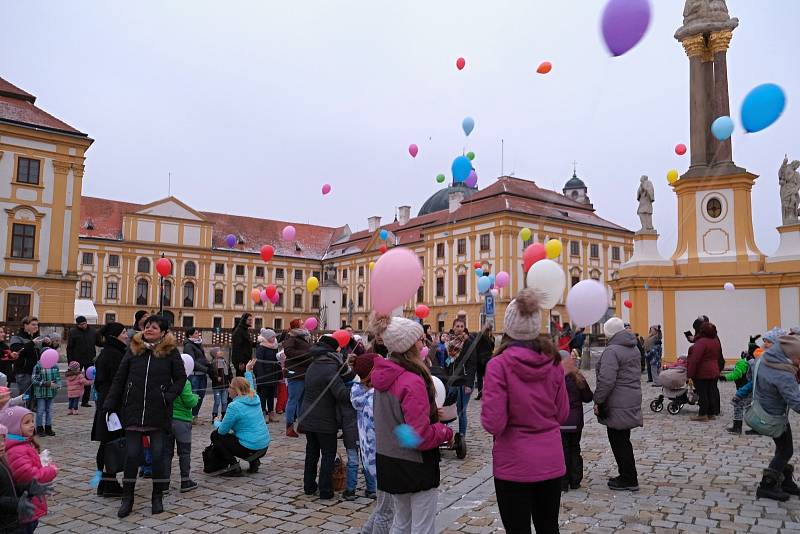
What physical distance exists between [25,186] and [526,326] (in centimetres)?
3455

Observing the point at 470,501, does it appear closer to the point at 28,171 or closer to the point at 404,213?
the point at 28,171

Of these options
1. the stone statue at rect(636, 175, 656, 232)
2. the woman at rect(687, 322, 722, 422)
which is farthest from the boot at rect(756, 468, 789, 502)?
the stone statue at rect(636, 175, 656, 232)

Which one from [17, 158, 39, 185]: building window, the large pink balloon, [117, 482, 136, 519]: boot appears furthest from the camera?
[17, 158, 39, 185]: building window

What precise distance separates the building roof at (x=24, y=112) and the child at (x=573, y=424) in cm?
3332

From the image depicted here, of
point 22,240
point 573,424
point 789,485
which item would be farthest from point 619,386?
point 22,240

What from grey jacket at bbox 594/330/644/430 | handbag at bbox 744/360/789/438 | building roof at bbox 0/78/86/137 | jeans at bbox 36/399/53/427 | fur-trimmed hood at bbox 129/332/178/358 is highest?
building roof at bbox 0/78/86/137

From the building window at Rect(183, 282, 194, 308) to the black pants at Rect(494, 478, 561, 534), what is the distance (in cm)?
6334

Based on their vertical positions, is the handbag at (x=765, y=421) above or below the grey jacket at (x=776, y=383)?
below

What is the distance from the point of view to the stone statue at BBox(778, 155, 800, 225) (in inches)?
808

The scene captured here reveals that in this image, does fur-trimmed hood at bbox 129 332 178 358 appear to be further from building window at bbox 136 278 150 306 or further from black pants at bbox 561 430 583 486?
building window at bbox 136 278 150 306

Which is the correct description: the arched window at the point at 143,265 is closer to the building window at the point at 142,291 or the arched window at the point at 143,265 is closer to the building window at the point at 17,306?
the building window at the point at 142,291

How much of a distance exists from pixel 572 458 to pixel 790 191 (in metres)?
18.7

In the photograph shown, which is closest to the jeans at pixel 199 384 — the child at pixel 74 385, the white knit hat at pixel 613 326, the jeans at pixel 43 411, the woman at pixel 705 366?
the jeans at pixel 43 411

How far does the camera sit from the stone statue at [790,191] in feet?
67.4
